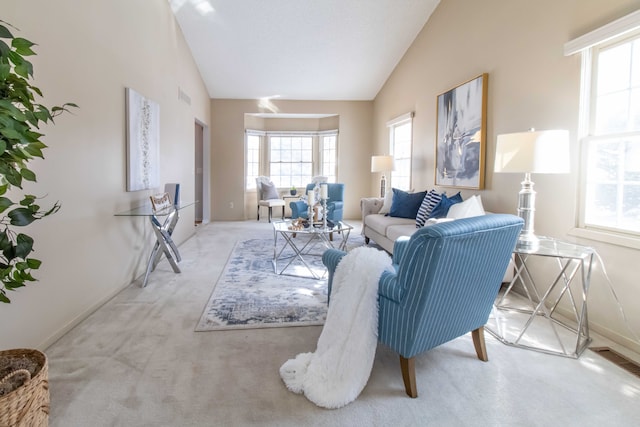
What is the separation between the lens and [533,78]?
330 centimetres

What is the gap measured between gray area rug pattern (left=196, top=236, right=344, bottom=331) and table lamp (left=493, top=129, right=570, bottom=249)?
63.9 inches

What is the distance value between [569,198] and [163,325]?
313 centimetres

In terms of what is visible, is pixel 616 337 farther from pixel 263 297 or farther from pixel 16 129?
pixel 16 129

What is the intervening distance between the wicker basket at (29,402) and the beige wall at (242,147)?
6853 millimetres

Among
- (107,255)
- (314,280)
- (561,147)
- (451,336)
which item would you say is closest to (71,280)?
(107,255)

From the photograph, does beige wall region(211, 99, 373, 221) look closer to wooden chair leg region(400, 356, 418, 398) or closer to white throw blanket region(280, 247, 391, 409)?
white throw blanket region(280, 247, 391, 409)

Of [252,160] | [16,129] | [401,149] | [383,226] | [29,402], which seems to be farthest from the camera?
[252,160]

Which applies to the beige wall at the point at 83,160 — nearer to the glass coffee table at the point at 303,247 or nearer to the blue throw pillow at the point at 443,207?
the glass coffee table at the point at 303,247

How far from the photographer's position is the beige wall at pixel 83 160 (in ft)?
7.40

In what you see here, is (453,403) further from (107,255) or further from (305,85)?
(305,85)

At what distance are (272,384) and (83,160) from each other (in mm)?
2074

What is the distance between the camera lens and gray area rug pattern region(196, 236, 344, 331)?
2.77 m

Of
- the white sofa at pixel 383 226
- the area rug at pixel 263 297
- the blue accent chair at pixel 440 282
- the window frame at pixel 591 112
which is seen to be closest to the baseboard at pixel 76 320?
the area rug at pixel 263 297

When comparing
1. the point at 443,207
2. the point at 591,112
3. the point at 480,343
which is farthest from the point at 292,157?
the point at 480,343
